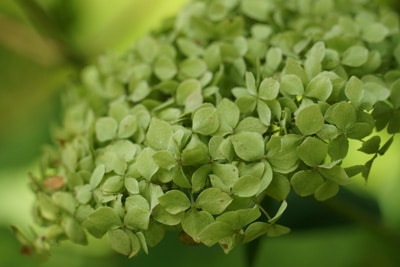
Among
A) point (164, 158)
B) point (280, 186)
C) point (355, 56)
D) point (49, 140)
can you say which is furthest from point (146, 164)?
point (49, 140)

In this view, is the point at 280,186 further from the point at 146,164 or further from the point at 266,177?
the point at 146,164

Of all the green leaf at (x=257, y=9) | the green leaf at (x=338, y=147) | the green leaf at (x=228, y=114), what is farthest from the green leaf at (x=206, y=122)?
the green leaf at (x=257, y=9)

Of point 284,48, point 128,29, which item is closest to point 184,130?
point 284,48

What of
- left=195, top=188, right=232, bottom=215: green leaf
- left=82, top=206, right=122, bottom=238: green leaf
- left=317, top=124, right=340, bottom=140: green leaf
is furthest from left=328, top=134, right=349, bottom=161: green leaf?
left=82, top=206, right=122, bottom=238: green leaf

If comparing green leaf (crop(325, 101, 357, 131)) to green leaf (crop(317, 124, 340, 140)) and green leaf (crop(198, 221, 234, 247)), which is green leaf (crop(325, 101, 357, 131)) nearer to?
green leaf (crop(317, 124, 340, 140))

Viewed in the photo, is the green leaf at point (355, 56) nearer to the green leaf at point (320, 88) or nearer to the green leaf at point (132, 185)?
the green leaf at point (320, 88)
